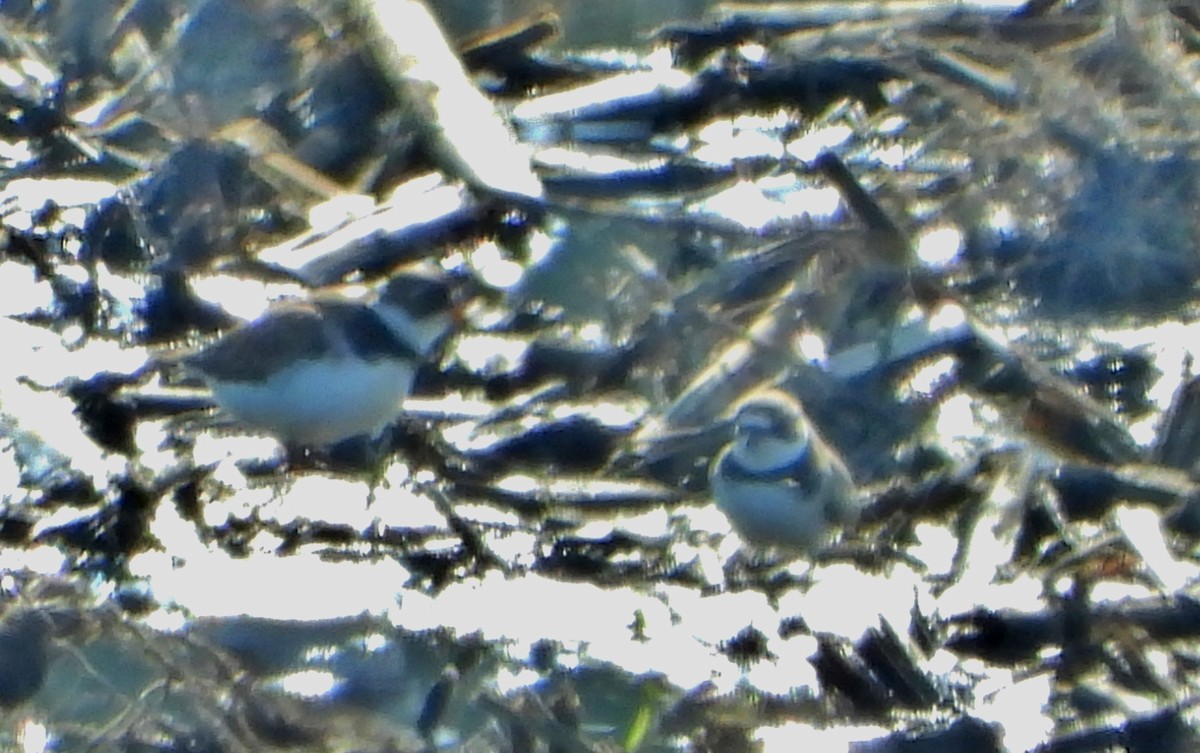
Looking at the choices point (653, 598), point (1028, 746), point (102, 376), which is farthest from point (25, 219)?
point (1028, 746)

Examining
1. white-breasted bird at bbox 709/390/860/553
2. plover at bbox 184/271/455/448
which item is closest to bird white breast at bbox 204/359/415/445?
plover at bbox 184/271/455/448

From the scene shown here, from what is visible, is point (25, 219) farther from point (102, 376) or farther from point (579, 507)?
point (579, 507)

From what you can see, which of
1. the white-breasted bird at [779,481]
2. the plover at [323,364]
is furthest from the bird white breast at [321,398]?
the white-breasted bird at [779,481]

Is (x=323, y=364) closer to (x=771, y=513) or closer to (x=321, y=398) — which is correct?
(x=321, y=398)

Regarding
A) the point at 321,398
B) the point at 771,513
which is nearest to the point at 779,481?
the point at 771,513

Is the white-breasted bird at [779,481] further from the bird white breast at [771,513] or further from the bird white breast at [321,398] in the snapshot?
the bird white breast at [321,398]

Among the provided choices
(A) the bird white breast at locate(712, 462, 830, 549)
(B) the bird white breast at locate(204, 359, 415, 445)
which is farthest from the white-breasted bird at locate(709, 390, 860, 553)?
(B) the bird white breast at locate(204, 359, 415, 445)

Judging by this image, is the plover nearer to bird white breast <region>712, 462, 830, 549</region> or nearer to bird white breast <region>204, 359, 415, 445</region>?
bird white breast <region>204, 359, 415, 445</region>

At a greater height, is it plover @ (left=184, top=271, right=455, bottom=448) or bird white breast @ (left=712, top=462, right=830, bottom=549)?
plover @ (left=184, top=271, right=455, bottom=448)
